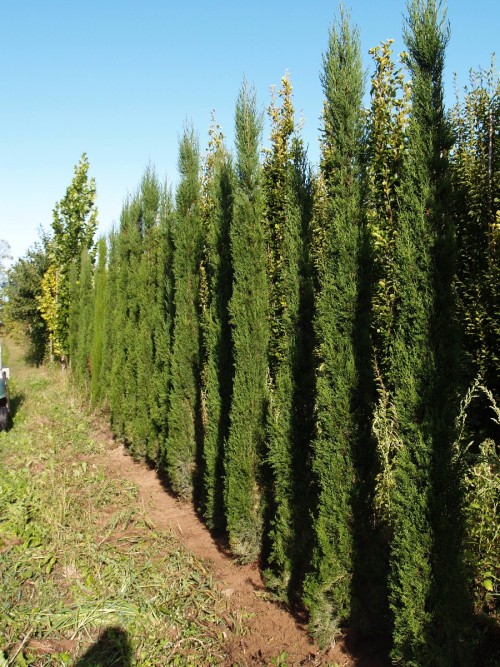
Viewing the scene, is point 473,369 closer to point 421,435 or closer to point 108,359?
point 421,435

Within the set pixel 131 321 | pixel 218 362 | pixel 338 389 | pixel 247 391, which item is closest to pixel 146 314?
pixel 131 321

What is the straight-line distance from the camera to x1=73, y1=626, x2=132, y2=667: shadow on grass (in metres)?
3.68

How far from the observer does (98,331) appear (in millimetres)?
14477

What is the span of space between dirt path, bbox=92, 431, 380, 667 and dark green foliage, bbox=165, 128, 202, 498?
2.07 ft

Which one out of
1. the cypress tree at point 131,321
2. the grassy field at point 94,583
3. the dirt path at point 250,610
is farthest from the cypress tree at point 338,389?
the cypress tree at point 131,321

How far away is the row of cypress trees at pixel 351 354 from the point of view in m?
3.20

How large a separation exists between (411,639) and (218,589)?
7.07ft

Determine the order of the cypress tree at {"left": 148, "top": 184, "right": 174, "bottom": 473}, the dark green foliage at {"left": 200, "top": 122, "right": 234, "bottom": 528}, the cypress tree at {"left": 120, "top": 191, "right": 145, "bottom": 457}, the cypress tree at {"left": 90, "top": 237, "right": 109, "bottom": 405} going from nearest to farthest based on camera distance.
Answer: the dark green foliage at {"left": 200, "top": 122, "right": 234, "bottom": 528}, the cypress tree at {"left": 148, "top": 184, "right": 174, "bottom": 473}, the cypress tree at {"left": 120, "top": 191, "right": 145, "bottom": 457}, the cypress tree at {"left": 90, "top": 237, "right": 109, "bottom": 405}

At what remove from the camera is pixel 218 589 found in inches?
190

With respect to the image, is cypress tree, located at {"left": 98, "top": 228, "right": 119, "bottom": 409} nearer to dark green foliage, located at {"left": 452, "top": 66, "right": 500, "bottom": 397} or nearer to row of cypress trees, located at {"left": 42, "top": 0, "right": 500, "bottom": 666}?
row of cypress trees, located at {"left": 42, "top": 0, "right": 500, "bottom": 666}

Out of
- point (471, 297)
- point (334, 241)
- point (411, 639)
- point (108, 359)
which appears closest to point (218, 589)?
point (411, 639)

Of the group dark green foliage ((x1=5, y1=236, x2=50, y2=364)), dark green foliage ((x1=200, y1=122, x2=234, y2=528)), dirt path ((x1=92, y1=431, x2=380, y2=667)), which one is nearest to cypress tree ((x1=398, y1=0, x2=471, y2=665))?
dirt path ((x1=92, y1=431, x2=380, y2=667))

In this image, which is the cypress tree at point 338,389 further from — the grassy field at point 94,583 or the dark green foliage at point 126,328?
the dark green foliage at point 126,328

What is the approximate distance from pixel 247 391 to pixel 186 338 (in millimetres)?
2494
